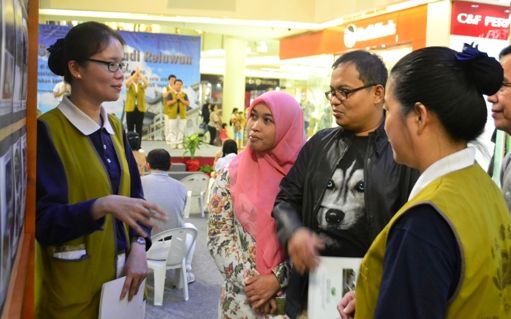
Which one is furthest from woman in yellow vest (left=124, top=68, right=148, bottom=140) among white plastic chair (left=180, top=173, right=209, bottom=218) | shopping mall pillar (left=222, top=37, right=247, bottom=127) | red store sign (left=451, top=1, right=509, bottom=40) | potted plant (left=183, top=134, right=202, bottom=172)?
red store sign (left=451, top=1, right=509, bottom=40)

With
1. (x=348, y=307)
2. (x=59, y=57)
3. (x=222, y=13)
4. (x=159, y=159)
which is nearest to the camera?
(x=348, y=307)

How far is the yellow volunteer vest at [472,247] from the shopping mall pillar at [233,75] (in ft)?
49.1

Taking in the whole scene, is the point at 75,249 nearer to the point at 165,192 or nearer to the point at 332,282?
the point at 332,282

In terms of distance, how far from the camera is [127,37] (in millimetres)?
12828

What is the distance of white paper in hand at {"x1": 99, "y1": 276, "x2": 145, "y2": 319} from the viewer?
1.67 metres

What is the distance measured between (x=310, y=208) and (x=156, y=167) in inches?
136

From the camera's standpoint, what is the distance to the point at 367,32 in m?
9.32

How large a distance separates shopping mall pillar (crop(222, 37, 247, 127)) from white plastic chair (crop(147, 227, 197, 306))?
1137 centimetres

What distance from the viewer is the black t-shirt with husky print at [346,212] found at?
1.85m

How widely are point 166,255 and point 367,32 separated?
5.98 meters

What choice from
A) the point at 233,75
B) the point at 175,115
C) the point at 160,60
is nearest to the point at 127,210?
the point at 175,115

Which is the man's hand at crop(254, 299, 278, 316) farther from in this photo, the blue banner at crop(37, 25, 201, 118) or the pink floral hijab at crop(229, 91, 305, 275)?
the blue banner at crop(37, 25, 201, 118)

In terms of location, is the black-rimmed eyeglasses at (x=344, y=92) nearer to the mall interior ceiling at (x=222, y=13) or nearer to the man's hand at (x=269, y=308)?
the man's hand at (x=269, y=308)

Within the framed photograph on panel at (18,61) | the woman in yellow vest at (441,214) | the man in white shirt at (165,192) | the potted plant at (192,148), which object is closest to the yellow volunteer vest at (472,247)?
the woman in yellow vest at (441,214)
